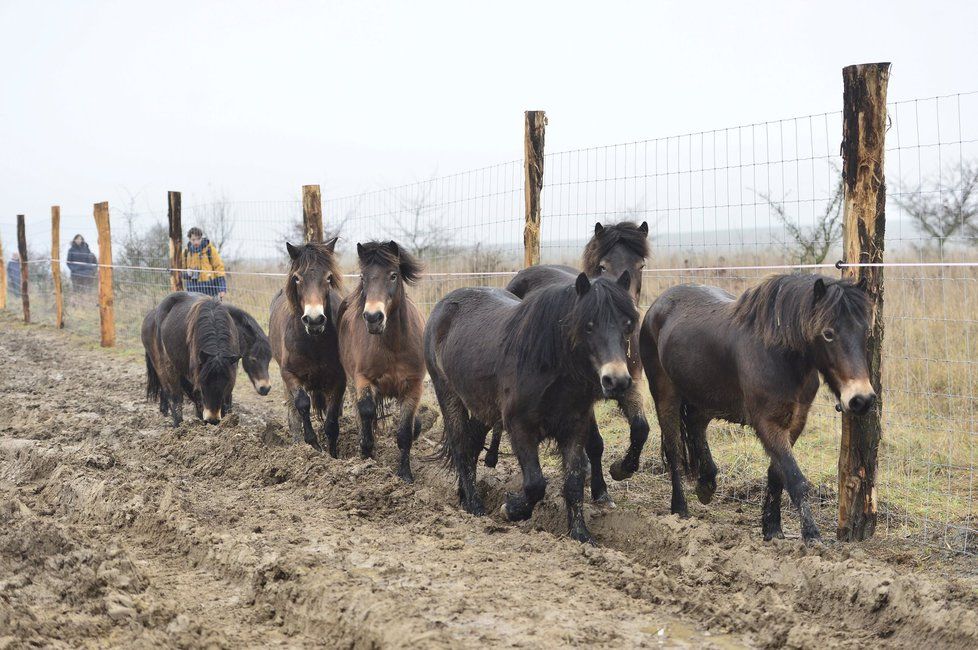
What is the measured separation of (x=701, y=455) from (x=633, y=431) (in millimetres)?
541

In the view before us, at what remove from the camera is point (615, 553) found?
16.3 ft

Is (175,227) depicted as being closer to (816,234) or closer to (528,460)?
(816,234)

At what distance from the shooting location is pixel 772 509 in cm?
559

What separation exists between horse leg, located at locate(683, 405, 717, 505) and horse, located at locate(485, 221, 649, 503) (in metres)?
0.36

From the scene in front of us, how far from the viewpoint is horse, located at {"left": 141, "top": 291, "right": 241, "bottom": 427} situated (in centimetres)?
912

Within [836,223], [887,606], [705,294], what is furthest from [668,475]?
[836,223]

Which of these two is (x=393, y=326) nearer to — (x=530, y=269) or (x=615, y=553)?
(x=530, y=269)

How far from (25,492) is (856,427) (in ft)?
18.3

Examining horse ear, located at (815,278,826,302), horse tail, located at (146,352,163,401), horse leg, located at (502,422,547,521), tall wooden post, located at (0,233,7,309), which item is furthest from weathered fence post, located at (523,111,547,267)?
tall wooden post, located at (0,233,7,309)

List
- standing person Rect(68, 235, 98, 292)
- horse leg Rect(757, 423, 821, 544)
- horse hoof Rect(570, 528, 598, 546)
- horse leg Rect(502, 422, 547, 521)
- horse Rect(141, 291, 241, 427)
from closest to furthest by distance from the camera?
horse leg Rect(757, 423, 821, 544) → horse hoof Rect(570, 528, 598, 546) → horse leg Rect(502, 422, 547, 521) → horse Rect(141, 291, 241, 427) → standing person Rect(68, 235, 98, 292)

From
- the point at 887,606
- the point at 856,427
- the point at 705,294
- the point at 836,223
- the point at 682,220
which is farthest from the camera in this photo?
the point at 836,223

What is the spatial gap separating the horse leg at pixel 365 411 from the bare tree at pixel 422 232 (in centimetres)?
557

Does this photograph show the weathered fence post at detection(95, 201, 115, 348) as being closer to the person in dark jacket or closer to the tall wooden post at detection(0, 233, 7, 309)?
the tall wooden post at detection(0, 233, 7, 309)

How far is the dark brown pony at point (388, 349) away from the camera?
7527mm
